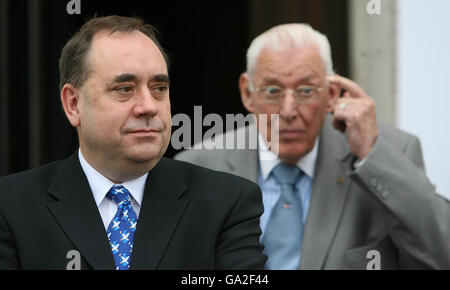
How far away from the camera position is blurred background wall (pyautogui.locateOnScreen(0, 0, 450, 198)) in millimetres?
4559

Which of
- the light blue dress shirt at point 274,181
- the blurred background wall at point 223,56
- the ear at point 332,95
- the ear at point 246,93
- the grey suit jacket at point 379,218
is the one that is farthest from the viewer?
the blurred background wall at point 223,56

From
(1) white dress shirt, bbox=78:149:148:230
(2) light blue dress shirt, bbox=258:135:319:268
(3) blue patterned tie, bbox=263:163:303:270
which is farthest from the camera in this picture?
(2) light blue dress shirt, bbox=258:135:319:268

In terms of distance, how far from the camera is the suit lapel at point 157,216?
2.44 meters

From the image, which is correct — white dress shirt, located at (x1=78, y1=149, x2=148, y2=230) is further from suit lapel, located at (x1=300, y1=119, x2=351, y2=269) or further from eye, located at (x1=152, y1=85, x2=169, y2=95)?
suit lapel, located at (x1=300, y1=119, x2=351, y2=269)

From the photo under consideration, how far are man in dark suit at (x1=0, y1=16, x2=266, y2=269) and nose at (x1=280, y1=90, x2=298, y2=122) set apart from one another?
1127mm

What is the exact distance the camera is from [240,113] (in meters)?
5.47

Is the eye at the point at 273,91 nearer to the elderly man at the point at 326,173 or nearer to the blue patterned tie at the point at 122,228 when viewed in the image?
the elderly man at the point at 326,173

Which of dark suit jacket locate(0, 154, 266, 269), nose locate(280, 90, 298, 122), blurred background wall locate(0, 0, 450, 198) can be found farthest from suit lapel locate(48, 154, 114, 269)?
blurred background wall locate(0, 0, 450, 198)

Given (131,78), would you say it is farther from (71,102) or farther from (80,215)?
(80,215)

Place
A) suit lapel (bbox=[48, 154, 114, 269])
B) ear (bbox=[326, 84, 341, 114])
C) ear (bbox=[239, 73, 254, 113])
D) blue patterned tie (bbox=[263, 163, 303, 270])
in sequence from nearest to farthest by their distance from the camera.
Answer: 1. suit lapel (bbox=[48, 154, 114, 269])
2. blue patterned tie (bbox=[263, 163, 303, 270])
3. ear (bbox=[326, 84, 341, 114])
4. ear (bbox=[239, 73, 254, 113])

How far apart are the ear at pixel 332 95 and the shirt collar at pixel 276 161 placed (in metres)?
0.17

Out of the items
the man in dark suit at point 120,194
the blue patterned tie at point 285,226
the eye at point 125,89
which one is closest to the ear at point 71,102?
the man in dark suit at point 120,194

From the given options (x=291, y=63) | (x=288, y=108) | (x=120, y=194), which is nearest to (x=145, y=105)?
(x=120, y=194)
